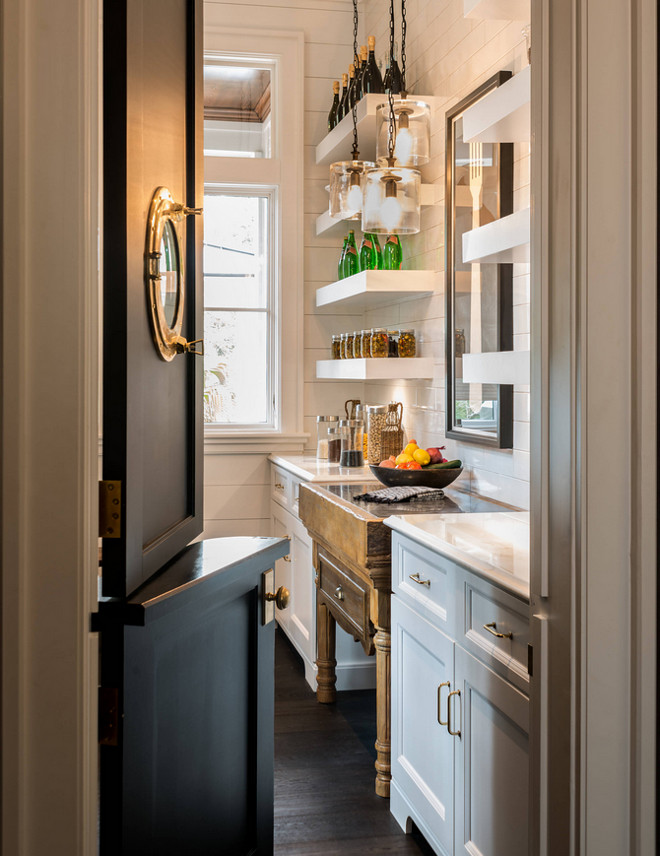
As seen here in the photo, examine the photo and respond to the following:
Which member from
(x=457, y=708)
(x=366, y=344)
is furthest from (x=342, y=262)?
(x=457, y=708)

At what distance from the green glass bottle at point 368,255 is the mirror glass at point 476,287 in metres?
0.73

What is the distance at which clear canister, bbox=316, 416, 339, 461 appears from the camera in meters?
4.38

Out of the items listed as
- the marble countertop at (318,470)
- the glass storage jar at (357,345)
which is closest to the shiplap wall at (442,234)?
the glass storage jar at (357,345)

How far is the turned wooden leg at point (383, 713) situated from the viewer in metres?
2.59

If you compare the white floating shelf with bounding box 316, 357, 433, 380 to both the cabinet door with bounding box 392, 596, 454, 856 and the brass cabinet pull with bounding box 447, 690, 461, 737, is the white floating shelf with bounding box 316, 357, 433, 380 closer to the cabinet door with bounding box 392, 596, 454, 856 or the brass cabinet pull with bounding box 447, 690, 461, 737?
the cabinet door with bounding box 392, 596, 454, 856

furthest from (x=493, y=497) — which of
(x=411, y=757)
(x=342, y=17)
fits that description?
(x=342, y=17)

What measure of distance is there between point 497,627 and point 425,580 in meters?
0.44

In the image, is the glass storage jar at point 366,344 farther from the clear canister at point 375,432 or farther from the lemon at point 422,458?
the lemon at point 422,458

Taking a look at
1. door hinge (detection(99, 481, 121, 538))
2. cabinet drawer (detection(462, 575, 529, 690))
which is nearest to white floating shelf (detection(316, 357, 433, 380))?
cabinet drawer (detection(462, 575, 529, 690))

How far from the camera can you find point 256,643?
167 cm

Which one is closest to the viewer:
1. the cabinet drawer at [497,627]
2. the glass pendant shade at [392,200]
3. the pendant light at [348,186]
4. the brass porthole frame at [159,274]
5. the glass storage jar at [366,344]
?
the brass porthole frame at [159,274]

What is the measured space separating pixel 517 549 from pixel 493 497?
1097mm

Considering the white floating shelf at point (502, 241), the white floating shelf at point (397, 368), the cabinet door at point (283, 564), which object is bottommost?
the cabinet door at point (283, 564)
